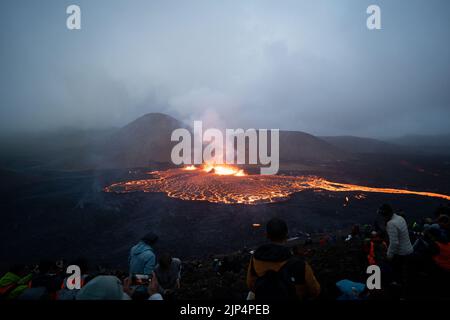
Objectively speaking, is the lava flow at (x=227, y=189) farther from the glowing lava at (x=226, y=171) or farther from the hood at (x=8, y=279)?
the hood at (x=8, y=279)

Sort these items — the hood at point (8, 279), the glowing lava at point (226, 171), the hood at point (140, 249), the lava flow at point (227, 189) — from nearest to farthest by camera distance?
the hood at point (8, 279) < the hood at point (140, 249) < the lava flow at point (227, 189) < the glowing lava at point (226, 171)

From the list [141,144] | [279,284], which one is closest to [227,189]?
[279,284]

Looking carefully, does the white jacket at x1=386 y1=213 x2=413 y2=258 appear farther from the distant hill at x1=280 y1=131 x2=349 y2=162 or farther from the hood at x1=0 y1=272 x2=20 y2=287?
the distant hill at x1=280 y1=131 x2=349 y2=162

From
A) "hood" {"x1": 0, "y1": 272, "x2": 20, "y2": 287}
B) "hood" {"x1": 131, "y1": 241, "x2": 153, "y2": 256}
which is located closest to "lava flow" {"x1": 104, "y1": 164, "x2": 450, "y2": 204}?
"hood" {"x1": 131, "y1": 241, "x2": 153, "y2": 256}

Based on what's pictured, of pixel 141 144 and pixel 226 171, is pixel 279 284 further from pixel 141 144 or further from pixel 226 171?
pixel 141 144

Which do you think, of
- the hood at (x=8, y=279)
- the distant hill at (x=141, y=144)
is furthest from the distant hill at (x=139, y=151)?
the hood at (x=8, y=279)

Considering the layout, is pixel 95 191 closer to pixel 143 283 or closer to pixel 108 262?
pixel 108 262
